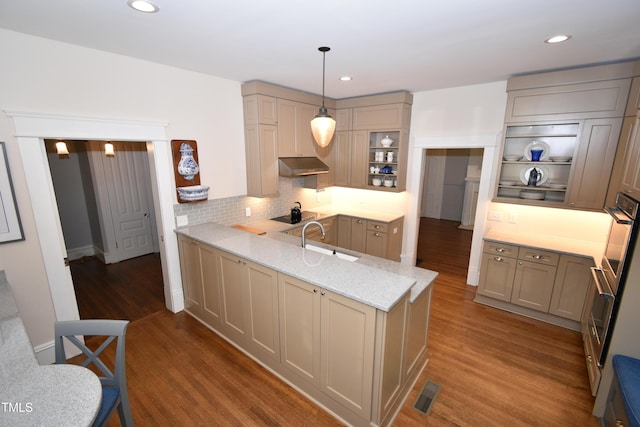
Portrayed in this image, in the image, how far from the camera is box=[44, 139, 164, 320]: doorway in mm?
4578

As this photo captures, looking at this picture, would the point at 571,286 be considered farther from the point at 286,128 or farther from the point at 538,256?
the point at 286,128

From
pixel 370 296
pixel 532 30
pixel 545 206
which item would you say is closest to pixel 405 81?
pixel 532 30

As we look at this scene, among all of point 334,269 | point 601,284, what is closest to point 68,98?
point 334,269

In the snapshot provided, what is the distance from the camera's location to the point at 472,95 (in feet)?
12.5

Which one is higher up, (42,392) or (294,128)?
(294,128)

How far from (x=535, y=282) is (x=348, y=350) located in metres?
2.67

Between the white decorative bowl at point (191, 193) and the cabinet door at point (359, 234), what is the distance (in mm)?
2399

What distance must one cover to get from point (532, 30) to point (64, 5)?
3.16 meters

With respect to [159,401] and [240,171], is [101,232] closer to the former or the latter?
[240,171]

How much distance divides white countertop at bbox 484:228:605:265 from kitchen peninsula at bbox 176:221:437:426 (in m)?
1.73

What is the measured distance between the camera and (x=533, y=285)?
3334 mm

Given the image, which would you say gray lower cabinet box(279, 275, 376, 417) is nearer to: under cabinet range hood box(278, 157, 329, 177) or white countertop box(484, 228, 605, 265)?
under cabinet range hood box(278, 157, 329, 177)

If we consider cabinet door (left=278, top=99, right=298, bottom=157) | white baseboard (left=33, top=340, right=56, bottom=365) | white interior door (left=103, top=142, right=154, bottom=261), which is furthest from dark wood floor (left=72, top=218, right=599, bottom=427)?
cabinet door (left=278, top=99, right=298, bottom=157)

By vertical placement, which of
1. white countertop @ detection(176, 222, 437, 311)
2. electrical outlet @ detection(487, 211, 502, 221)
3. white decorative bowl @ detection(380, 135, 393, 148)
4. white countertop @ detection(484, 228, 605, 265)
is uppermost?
white decorative bowl @ detection(380, 135, 393, 148)
